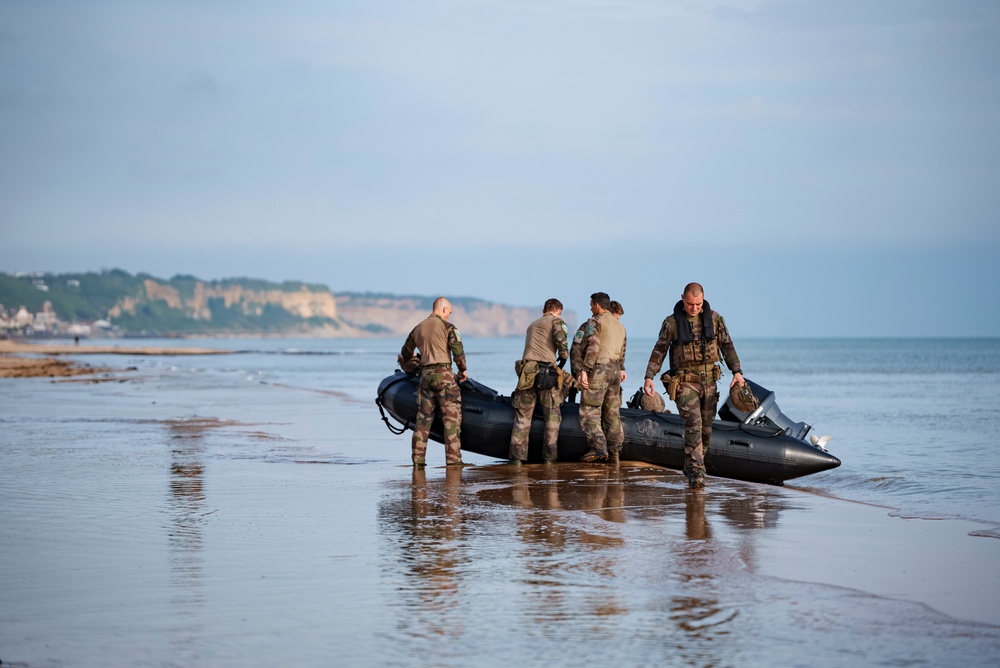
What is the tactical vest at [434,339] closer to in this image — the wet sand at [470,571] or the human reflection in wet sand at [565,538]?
the wet sand at [470,571]

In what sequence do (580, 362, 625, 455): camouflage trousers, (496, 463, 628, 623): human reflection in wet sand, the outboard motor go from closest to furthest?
(496, 463, 628, 623): human reflection in wet sand, the outboard motor, (580, 362, 625, 455): camouflage trousers

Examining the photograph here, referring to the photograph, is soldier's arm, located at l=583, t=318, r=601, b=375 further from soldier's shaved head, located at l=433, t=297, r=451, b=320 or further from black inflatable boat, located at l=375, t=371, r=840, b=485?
soldier's shaved head, located at l=433, t=297, r=451, b=320

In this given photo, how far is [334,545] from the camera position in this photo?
728 centimetres

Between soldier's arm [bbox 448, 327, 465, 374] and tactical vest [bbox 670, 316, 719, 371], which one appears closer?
tactical vest [bbox 670, 316, 719, 371]

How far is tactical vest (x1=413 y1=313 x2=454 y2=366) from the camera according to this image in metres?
11.9

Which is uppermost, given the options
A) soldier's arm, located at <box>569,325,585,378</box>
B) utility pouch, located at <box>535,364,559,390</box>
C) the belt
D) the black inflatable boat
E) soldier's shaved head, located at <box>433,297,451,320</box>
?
soldier's shaved head, located at <box>433,297,451,320</box>

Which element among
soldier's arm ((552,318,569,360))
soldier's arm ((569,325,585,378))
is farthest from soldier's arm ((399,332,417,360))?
soldier's arm ((569,325,585,378))

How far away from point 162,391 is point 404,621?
2608 cm

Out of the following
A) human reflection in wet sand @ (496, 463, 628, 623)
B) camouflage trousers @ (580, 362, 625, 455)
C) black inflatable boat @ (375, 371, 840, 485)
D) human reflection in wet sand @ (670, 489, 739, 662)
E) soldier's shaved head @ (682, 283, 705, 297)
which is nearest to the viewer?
human reflection in wet sand @ (670, 489, 739, 662)

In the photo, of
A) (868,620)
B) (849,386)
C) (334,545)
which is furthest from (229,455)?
(849,386)

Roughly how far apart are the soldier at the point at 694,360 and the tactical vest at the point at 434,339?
2586mm

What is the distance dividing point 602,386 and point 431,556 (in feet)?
17.6

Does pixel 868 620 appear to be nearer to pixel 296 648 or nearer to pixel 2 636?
pixel 296 648

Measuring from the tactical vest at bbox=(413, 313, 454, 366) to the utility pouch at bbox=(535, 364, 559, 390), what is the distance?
0.93 m
